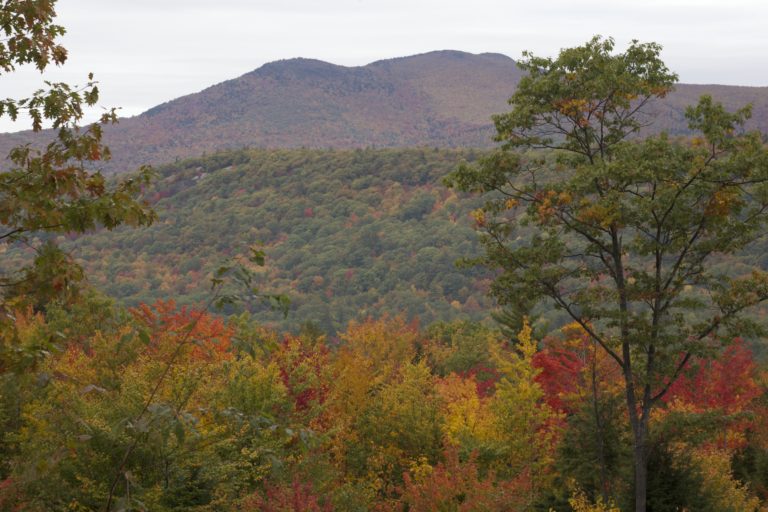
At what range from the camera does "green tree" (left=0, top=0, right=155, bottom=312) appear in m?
5.96

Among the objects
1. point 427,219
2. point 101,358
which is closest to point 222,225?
point 427,219

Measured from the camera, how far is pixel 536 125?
18406mm

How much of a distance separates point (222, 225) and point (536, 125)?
18421cm

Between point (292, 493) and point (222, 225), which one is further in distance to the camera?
point (222, 225)

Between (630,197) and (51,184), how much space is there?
557 inches

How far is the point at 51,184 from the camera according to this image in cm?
606

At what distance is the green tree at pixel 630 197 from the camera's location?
A: 16.4 meters

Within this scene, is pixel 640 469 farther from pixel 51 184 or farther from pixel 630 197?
pixel 51 184

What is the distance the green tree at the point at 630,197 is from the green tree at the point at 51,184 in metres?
11.6

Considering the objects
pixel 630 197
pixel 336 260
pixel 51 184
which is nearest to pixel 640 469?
pixel 630 197

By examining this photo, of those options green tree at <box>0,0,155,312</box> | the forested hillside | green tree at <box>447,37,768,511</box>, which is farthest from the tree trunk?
the forested hillside

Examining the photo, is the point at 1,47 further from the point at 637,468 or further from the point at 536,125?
the point at 637,468

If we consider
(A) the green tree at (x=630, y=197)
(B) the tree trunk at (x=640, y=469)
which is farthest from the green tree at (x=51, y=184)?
(B) the tree trunk at (x=640, y=469)

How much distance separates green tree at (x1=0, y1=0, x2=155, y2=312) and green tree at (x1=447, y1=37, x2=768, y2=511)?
1163 centimetres
